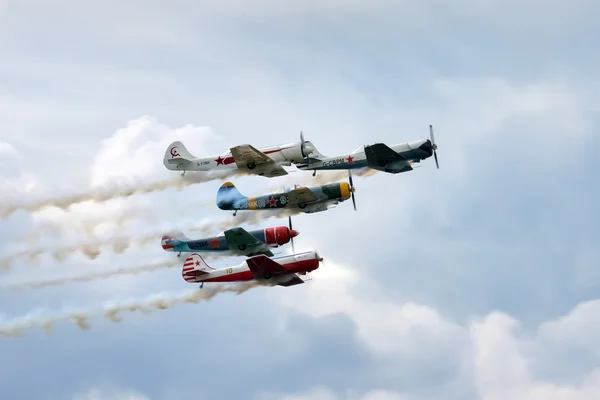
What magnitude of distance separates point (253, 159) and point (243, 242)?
4539mm

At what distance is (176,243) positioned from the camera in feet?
197

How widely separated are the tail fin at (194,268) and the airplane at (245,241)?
1123 millimetres

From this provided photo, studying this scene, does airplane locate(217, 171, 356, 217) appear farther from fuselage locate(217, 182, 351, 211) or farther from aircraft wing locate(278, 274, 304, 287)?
aircraft wing locate(278, 274, 304, 287)

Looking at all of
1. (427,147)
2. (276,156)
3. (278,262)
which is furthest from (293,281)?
(427,147)

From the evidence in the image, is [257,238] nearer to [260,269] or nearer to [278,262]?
[278,262]

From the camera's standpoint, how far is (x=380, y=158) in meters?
54.7

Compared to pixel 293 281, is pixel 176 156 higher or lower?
higher

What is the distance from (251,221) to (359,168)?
6682 mm

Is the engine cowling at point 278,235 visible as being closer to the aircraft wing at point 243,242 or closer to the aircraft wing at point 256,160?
the aircraft wing at point 243,242

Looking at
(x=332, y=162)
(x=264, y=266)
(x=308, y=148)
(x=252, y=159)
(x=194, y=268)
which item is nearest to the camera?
(x=264, y=266)

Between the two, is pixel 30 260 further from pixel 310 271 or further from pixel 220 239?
pixel 310 271

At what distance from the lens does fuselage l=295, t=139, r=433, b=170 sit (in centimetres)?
5516

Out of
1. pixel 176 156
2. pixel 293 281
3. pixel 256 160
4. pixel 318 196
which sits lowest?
pixel 293 281

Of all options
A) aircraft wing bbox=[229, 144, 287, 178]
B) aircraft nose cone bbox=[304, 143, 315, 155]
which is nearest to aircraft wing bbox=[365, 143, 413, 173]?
aircraft nose cone bbox=[304, 143, 315, 155]
